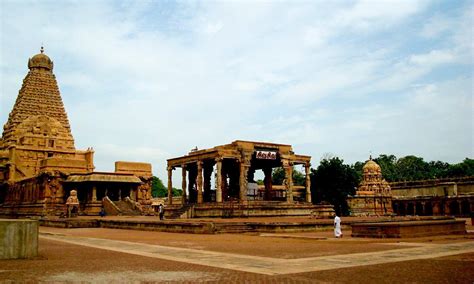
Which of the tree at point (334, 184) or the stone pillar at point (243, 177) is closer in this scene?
the stone pillar at point (243, 177)

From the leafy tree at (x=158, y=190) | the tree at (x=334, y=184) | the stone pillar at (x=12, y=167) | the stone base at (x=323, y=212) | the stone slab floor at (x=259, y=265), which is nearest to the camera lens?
the stone slab floor at (x=259, y=265)

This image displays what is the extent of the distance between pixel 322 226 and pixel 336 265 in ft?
55.2

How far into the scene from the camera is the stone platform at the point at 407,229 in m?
20.0

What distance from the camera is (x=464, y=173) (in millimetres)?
102438

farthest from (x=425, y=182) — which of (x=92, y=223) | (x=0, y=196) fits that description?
(x=0, y=196)

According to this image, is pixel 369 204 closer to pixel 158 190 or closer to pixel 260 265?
pixel 260 265

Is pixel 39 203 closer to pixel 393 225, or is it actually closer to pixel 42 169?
pixel 42 169

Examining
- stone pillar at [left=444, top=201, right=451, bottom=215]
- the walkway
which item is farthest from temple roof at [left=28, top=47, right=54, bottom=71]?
the walkway

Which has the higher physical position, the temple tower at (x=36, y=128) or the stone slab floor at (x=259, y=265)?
the temple tower at (x=36, y=128)

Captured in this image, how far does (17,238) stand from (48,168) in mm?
50568

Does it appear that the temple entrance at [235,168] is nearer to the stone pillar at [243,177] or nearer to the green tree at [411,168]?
the stone pillar at [243,177]

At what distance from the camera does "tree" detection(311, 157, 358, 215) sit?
57.2 metres

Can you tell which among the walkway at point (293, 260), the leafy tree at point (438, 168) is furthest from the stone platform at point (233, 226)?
the leafy tree at point (438, 168)

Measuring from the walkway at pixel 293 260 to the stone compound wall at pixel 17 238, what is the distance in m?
3.66
